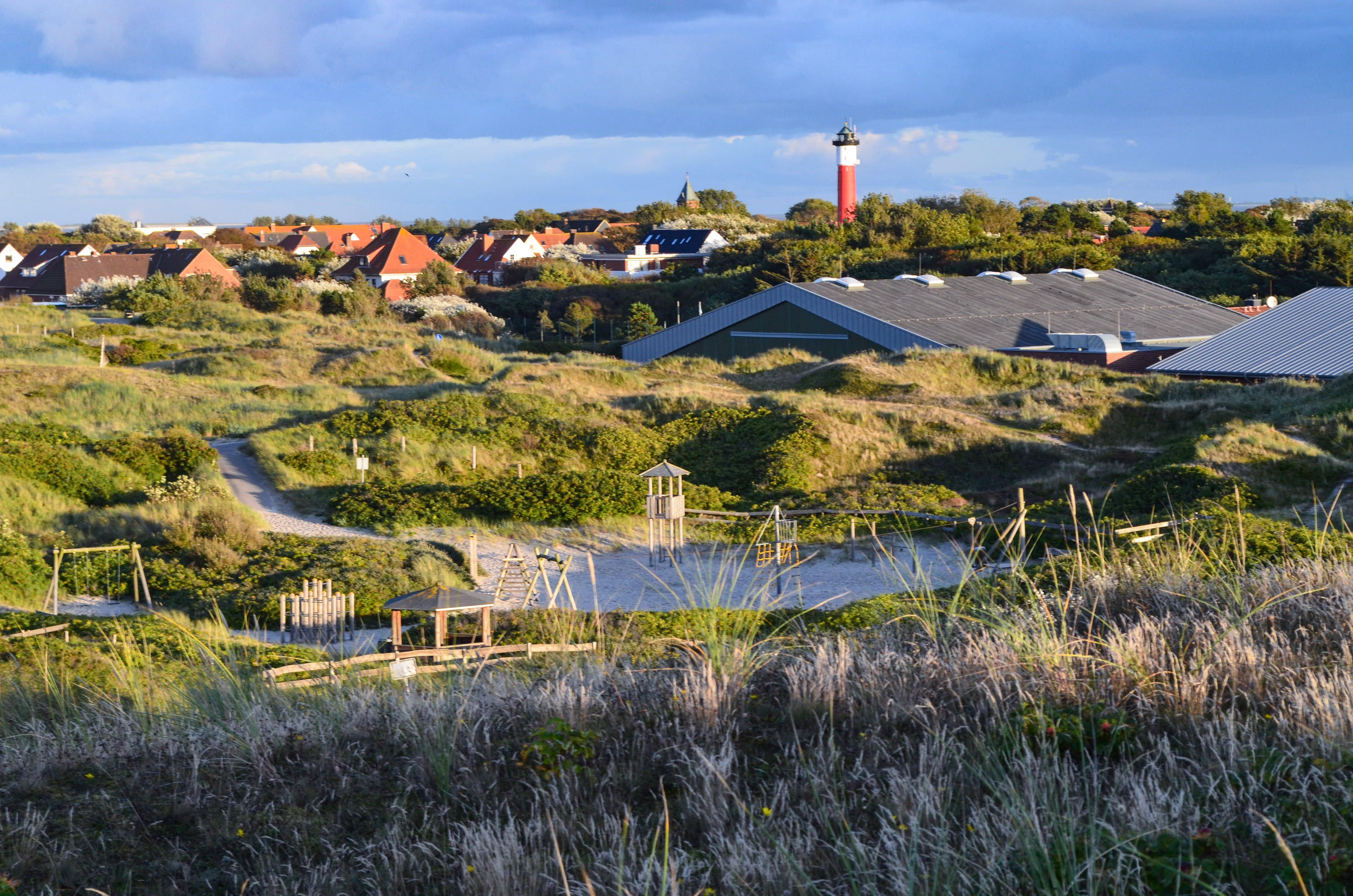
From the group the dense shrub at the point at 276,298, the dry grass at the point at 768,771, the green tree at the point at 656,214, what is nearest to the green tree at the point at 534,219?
the green tree at the point at 656,214

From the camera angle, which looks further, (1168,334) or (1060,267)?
(1060,267)

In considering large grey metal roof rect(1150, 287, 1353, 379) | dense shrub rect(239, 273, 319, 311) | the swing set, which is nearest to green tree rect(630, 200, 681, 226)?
dense shrub rect(239, 273, 319, 311)

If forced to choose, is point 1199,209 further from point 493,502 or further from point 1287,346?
point 493,502

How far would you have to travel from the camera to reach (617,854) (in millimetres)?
3283

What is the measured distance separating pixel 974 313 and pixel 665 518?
2882cm

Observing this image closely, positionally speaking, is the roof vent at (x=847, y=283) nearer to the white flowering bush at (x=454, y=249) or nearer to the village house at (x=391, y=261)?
the village house at (x=391, y=261)

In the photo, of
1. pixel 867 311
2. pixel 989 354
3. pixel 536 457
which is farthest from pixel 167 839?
pixel 867 311

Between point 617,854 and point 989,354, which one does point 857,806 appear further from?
point 989,354

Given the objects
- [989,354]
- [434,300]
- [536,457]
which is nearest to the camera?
[536,457]

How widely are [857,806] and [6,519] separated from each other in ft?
50.9

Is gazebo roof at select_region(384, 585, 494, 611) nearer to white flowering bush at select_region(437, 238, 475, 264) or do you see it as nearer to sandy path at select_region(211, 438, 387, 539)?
sandy path at select_region(211, 438, 387, 539)

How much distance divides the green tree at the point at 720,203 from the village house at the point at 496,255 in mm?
32896

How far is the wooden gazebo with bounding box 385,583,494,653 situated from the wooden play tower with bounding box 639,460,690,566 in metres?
5.37

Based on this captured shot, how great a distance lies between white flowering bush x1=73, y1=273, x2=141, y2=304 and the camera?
5766cm
